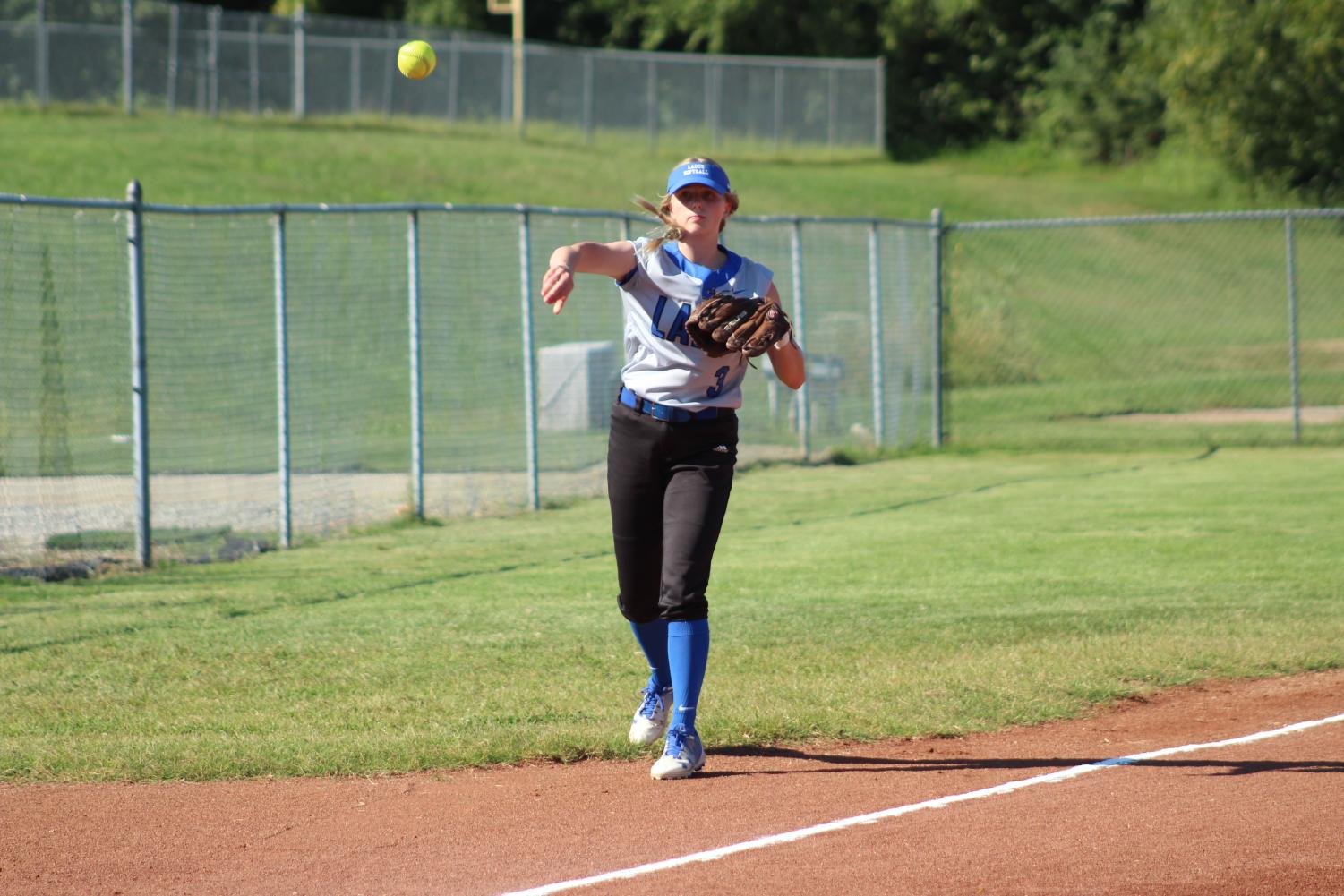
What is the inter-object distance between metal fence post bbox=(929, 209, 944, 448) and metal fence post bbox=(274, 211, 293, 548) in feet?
28.7

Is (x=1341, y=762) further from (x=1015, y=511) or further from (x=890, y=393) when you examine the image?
(x=890, y=393)

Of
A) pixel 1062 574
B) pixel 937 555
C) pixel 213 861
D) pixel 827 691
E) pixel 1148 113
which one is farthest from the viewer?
pixel 1148 113

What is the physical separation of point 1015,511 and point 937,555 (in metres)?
2.23

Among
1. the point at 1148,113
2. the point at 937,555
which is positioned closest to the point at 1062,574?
the point at 937,555

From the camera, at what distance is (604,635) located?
312 inches

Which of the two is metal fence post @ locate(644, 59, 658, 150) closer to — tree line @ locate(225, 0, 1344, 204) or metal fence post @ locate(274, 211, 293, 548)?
tree line @ locate(225, 0, 1344, 204)

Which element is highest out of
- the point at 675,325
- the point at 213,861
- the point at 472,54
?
the point at 472,54

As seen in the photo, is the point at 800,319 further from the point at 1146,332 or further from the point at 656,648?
the point at 1146,332

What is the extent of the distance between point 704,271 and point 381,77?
30.9 meters

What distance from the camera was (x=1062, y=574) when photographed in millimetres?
9492

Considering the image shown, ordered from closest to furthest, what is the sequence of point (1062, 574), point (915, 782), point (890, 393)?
point (915, 782) < point (1062, 574) < point (890, 393)

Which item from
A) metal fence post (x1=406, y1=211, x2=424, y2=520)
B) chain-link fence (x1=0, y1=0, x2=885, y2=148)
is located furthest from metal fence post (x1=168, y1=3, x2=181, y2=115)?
metal fence post (x1=406, y1=211, x2=424, y2=520)

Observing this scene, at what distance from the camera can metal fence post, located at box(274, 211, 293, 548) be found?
10.9 metres

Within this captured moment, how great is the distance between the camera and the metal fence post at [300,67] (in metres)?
33.2
